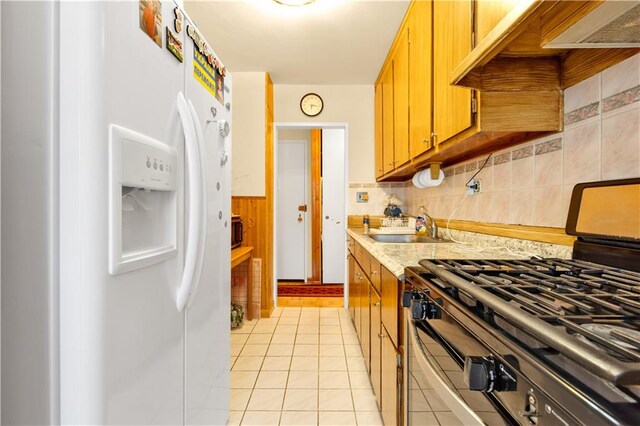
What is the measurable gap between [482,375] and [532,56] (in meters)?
1.15

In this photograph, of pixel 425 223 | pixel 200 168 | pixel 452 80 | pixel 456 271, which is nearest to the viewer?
pixel 456 271

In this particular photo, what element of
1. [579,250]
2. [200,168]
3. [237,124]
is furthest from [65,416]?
[237,124]

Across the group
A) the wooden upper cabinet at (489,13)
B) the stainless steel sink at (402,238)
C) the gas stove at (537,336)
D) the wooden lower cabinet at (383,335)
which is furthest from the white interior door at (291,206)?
the gas stove at (537,336)

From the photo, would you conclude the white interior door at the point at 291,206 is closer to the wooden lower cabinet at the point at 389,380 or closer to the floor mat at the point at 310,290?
the floor mat at the point at 310,290

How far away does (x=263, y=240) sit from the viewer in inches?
127

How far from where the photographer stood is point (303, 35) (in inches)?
96.7

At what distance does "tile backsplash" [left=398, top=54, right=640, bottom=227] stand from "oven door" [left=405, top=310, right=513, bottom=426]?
2.48ft

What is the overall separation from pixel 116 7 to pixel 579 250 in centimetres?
144

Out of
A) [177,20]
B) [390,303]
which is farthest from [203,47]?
[390,303]

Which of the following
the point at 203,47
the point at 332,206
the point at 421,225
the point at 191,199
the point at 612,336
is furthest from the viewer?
the point at 332,206

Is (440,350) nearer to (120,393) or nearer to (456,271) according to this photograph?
(456,271)

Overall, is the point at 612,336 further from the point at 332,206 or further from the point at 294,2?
the point at 332,206

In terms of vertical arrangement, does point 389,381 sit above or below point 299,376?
above

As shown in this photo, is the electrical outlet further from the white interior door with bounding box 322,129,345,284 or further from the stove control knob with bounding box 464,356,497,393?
the white interior door with bounding box 322,129,345,284
